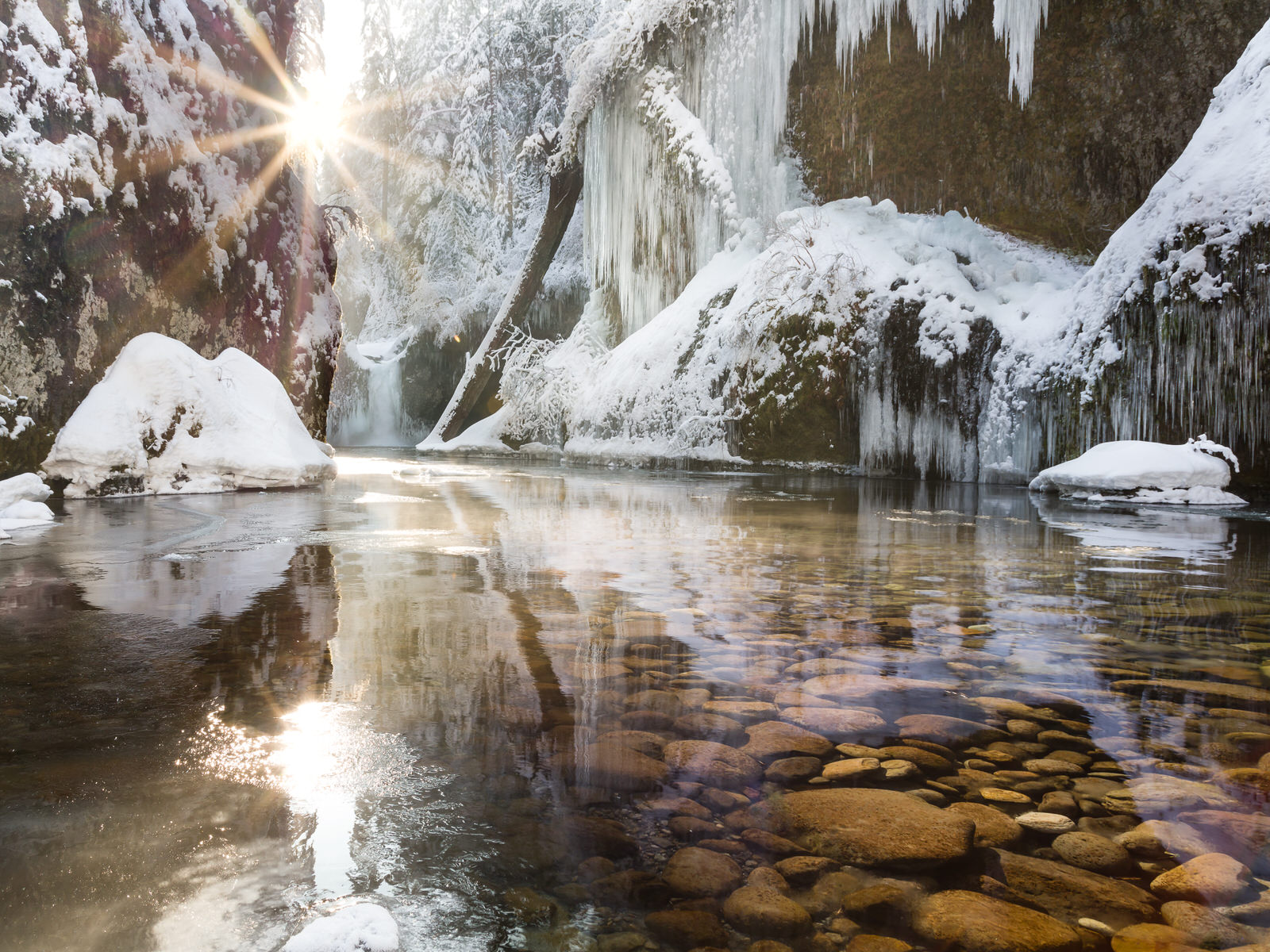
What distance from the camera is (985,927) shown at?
106 centimetres

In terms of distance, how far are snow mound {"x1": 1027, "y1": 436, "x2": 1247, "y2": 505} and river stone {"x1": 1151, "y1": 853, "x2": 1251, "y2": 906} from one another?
21.4ft

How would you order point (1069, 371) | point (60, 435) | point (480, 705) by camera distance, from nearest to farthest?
point (480, 705) → point (60, 435) → point (1069, 371)

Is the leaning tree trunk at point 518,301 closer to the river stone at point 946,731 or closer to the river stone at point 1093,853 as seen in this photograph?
the river stone at point 946,731

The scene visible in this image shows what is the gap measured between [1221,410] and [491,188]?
1874 cm

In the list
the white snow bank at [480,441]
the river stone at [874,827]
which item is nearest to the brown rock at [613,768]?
the river stone at [874,827]

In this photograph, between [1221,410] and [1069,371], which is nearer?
[1221,410]

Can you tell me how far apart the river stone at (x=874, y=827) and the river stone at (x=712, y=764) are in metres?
0.10

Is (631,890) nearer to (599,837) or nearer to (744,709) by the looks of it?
(599,837)

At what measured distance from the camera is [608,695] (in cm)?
192

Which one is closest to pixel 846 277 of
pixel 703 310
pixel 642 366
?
pixel 703 310

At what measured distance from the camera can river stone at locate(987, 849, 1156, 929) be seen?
109 centimetres

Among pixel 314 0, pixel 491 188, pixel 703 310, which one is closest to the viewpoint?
pixel 314 0

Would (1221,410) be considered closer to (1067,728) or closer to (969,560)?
(969,560)

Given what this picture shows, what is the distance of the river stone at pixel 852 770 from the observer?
1.50 meters
